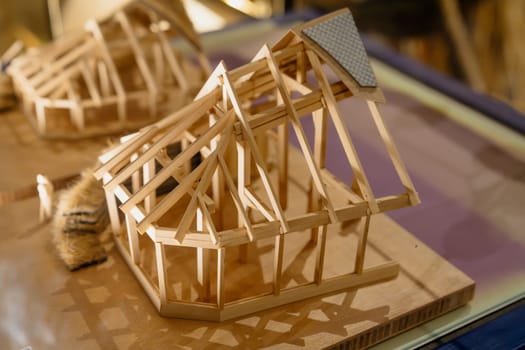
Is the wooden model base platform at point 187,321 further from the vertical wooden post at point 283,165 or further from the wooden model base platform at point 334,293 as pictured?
the vertical wooden post at point 283,165

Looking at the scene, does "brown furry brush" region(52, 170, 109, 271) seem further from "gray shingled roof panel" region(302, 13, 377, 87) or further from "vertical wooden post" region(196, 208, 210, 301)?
"gray shingled roof panel" region(302, 13, 377, 87)

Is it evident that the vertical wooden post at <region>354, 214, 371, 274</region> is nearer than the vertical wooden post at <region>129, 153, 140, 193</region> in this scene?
Yes

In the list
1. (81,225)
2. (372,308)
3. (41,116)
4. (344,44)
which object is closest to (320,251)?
(372,308)

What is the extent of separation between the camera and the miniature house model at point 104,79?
2719 mm

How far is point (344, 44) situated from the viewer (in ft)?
6.34

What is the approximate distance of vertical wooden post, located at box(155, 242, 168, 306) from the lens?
1.77 meters

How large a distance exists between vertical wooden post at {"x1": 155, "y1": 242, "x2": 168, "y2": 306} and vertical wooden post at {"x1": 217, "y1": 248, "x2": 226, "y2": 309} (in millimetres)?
146

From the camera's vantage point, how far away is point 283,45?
6.64 ft

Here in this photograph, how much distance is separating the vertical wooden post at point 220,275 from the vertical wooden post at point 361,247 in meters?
0.42

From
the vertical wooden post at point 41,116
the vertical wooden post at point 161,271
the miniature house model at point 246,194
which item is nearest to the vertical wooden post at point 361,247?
the miniature house model at point 246,194

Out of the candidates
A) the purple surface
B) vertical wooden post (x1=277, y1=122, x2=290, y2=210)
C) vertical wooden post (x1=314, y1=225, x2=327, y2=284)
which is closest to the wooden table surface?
the purple surface

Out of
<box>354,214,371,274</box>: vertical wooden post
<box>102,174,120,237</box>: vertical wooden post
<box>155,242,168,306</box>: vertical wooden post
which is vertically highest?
<box>102,174,120,237</box>: vertical wooden post

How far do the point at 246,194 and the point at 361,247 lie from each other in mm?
368

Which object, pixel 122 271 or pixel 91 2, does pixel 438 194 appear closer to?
pixel 122 271
